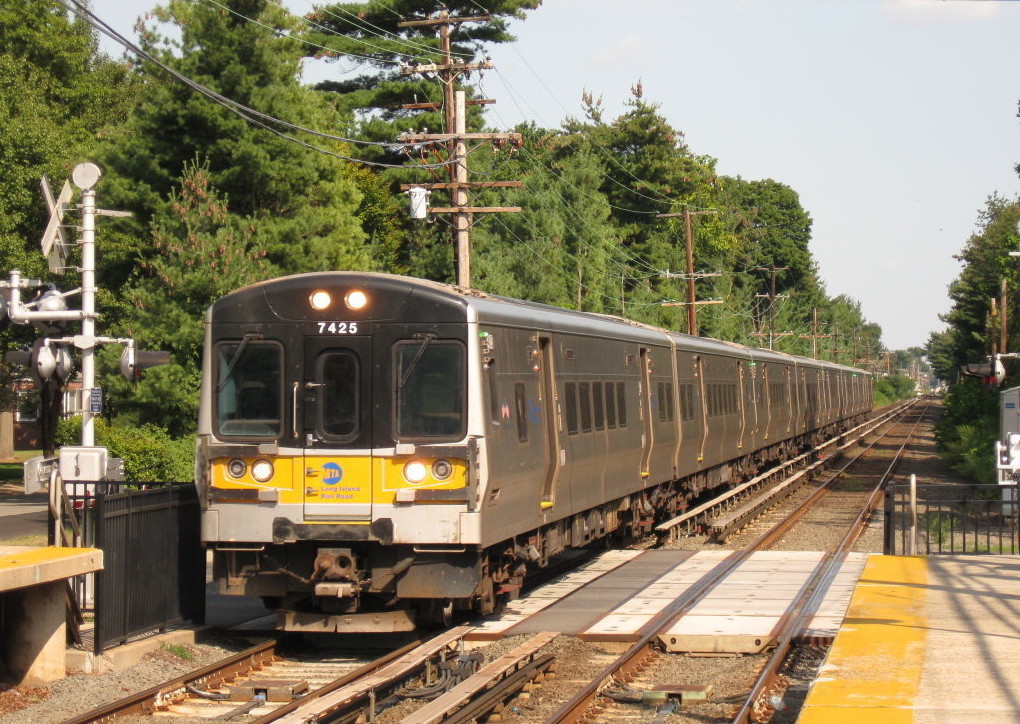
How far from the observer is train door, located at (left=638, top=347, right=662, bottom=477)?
18609mm

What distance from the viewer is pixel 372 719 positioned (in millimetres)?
9039

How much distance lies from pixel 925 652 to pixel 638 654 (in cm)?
216

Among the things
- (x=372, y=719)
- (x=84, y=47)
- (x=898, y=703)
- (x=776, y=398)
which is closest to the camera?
(x=898, y=703)

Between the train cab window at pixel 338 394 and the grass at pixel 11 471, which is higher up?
the train cab window at pixel 338 394

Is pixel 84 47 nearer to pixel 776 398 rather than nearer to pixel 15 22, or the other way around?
pixel 15 22

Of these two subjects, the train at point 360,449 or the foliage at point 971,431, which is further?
the foliage at point 971,431

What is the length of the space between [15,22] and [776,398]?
2355 centimetres

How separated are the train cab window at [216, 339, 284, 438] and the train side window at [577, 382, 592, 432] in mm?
4486

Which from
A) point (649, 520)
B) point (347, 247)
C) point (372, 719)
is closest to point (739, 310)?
point (347, 247)

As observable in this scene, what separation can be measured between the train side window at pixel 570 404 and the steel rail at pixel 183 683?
4.29 metres

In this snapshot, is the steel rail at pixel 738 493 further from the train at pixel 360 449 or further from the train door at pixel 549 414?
the train at pixel 360 449

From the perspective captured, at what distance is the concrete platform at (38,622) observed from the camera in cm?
982

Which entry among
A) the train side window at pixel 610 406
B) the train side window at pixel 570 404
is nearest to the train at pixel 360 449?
the train side window at pixel 570 404

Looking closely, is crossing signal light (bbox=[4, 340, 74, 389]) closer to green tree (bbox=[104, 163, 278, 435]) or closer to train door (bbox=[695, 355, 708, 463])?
green tree (bbox=[104, 163, 278, 435])
